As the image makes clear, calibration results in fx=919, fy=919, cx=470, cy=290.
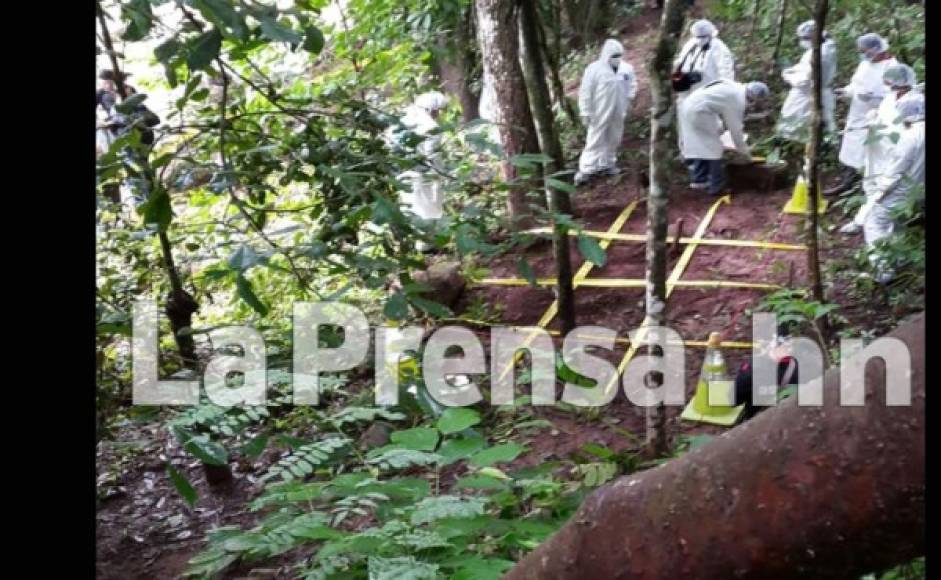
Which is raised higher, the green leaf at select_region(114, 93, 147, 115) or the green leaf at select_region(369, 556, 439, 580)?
the green leaf at select_region(114, 93, 147, 115)

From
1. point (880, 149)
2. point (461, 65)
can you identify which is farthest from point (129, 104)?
point (461, 65)

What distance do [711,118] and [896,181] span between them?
248 cm

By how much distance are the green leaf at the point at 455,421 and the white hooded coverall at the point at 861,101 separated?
6497 mm

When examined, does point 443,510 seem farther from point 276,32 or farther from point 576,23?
point 576,23

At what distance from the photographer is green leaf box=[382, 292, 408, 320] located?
2444 millimetres

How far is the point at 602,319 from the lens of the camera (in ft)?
22.3

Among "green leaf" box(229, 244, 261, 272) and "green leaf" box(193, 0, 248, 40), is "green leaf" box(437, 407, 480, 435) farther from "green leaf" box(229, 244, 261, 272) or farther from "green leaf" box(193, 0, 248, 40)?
"green leaf" box(193, 0, 248, 40)

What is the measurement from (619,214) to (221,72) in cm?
600

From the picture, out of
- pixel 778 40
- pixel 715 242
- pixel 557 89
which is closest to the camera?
pixel 715 242

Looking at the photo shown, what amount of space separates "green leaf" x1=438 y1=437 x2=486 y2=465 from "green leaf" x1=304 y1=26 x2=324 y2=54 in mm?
1196

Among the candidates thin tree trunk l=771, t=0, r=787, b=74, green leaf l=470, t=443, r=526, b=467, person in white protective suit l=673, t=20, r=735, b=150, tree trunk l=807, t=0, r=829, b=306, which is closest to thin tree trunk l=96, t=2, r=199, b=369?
green leaf l=470, t=443, r=526, b=467

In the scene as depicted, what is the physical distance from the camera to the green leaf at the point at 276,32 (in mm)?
2098

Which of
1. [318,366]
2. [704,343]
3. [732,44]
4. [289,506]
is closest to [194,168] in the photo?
[318,366]

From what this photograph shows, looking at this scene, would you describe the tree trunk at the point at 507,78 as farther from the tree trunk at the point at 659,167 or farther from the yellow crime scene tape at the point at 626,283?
the tree trunk at the point at 659,167
